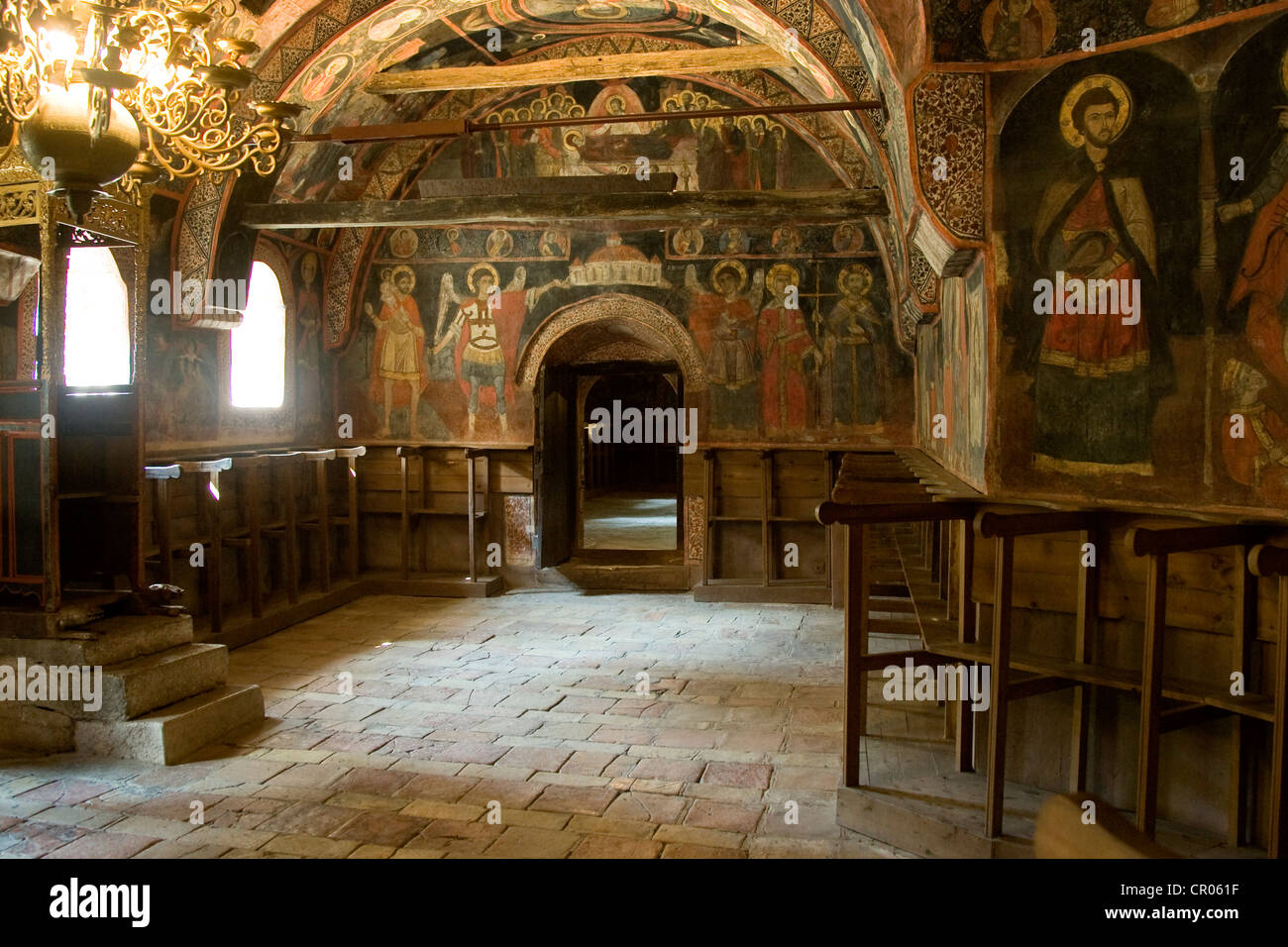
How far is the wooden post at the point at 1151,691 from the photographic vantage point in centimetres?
381

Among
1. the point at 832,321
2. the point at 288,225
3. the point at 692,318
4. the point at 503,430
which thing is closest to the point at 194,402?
the point at 288,225

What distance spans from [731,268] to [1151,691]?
7.93m

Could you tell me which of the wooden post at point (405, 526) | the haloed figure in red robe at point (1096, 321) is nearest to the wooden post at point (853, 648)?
the haloed figure in red robe at point (1096, 321)

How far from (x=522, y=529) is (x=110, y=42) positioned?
26.6ft

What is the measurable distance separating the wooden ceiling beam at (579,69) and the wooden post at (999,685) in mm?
6418

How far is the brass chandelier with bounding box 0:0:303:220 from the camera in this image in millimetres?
3949

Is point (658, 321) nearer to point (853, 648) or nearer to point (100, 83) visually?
point (853, 648)

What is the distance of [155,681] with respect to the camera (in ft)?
19.2

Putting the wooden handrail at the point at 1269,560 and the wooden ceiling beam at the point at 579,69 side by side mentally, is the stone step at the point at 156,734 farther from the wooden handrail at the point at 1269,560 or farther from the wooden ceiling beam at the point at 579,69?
the wooden ceiling beam at the point at 579,69

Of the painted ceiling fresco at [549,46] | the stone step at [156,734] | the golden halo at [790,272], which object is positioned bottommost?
the stone step at [156,734]

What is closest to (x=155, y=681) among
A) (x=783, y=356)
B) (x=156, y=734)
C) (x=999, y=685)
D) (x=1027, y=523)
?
(x=156, y=734)

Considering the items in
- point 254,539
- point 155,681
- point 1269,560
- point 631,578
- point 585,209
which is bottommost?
point 631,578

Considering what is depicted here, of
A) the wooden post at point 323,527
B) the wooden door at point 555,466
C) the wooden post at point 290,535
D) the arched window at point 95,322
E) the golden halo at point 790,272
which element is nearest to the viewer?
the arched window at point 95,322

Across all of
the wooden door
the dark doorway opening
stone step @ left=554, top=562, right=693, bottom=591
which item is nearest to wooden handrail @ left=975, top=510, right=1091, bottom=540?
stone step @ left=554, top=562, right=693, bottom=591
